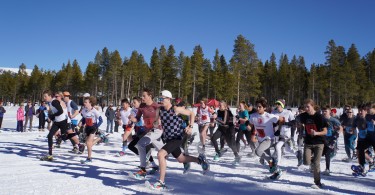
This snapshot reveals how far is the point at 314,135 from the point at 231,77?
5252cm

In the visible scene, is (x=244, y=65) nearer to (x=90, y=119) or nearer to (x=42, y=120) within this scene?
(x=42, y=120)

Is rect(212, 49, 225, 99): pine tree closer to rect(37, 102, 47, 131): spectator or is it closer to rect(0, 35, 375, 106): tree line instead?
rect(0, 35, 375, 106): tree line

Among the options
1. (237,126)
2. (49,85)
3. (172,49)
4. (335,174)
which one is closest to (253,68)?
(172,49)

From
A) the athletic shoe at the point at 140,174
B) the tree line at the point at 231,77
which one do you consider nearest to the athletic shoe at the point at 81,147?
the athletic shoe at the point at 140,174

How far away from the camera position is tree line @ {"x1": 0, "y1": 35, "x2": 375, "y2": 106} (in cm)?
5444

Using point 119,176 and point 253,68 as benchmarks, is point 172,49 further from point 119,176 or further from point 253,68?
point 119,176

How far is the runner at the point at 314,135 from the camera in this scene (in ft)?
19.5

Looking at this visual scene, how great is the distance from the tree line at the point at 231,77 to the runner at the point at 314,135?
44.8 meters

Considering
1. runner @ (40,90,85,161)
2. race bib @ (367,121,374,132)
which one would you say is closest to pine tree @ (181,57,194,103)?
runner @ (40,90,85,161)

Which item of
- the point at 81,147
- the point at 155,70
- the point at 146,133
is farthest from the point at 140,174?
the point at 155,70

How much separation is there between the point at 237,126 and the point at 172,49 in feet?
169

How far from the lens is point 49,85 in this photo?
285 feet

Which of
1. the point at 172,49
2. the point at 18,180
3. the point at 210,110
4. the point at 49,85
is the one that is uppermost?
the point at 172,49

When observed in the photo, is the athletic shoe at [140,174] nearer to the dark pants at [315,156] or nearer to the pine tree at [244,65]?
the dark pants at [315,156]
